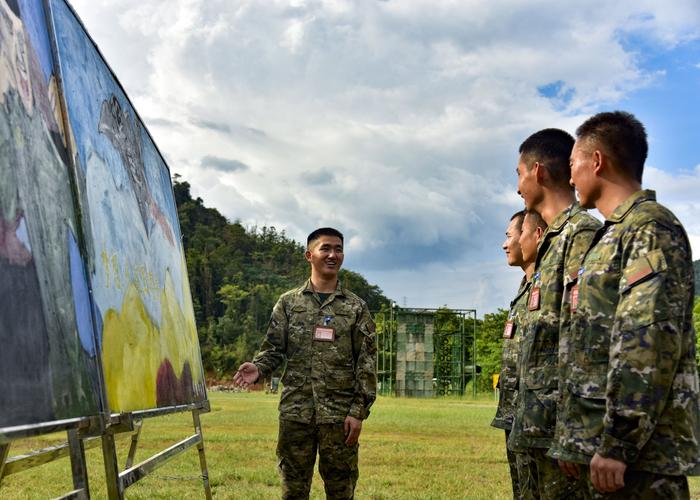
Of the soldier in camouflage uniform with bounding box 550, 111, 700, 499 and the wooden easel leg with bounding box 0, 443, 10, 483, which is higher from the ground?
the soldier in camouflage uniform with bounding box 550, 111, 700, 499

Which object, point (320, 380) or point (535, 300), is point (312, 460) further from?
point (535, 300)

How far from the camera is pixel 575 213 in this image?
10.2 ft

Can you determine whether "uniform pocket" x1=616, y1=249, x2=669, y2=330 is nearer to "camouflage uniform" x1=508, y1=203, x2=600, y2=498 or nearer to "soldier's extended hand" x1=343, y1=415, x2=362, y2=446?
"camouflage uniform" x1=508, y1=203, x2=600, y2=498

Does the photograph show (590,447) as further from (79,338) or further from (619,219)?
(79,338)

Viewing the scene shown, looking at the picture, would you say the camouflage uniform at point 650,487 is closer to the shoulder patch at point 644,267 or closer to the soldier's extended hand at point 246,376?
the shoulder patch at point 644,267

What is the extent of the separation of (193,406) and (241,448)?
576 cm

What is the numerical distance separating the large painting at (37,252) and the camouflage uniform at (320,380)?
249cm

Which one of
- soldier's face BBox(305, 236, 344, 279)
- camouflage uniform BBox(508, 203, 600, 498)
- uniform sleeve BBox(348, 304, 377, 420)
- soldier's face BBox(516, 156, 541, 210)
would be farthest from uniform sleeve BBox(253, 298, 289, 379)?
camouflage uniform BBox(508, 203, 600, 498)

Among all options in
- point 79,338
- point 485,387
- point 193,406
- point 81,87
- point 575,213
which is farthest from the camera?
point 485,387

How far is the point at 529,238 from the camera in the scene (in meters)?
4.44

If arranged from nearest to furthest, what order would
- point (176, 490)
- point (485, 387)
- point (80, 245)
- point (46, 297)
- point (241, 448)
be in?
point (46, 297)
point (80, 245)
point (176, 490)
point (241, 448)
point (485, 387)

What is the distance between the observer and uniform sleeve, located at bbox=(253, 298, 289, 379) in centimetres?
479

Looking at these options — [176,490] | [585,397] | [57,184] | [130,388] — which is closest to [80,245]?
[57,184]

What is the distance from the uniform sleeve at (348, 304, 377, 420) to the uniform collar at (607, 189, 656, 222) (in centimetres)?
237
